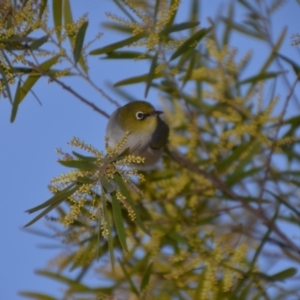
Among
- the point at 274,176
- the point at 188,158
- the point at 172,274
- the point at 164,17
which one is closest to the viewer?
the point at 164,17

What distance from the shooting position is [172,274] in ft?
6.56

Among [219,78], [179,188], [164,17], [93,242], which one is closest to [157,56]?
[164,17]

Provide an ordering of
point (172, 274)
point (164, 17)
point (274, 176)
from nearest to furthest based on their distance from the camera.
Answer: point (164, 17)
point (172, 274)
point (274, 176)

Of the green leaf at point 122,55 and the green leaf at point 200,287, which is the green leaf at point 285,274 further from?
the green leaf at point 122,55

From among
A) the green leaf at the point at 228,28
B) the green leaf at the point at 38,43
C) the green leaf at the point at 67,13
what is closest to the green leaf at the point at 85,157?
the green leaf at the point at 38,43

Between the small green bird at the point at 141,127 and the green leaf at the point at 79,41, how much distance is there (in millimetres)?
530

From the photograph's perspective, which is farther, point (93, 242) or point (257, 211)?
point (93, 242)

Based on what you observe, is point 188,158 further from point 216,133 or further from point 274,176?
point 274,176

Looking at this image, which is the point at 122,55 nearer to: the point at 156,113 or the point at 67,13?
the point at 67,13

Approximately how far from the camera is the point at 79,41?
195cm

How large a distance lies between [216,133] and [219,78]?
0.25 meters

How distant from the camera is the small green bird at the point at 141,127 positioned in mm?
2486

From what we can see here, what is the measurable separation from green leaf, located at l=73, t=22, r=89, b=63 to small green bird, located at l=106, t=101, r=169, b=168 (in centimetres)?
53

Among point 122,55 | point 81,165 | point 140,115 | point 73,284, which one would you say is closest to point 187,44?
point 122,55
